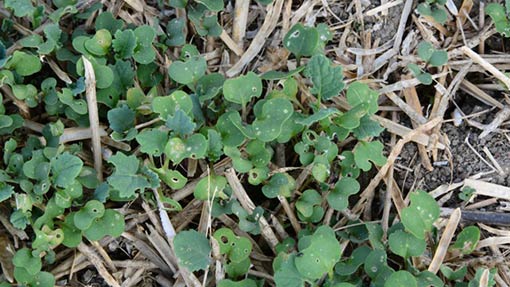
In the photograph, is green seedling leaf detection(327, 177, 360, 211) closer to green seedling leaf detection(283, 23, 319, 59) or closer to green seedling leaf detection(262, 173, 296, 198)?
green seedling leaf detection(262, 173, 296, 198)

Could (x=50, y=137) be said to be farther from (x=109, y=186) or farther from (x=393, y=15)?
(x=393, y=15)

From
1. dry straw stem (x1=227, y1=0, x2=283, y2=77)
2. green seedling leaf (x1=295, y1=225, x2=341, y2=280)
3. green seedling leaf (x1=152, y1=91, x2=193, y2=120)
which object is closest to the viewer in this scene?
green seedling leaf (x1=295, y1=225, x2=341, y2=280)

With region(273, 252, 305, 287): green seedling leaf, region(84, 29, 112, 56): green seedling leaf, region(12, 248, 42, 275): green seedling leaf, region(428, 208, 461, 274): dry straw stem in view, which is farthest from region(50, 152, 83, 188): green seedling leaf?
region(428, 208, 461, 274): dry straw stem

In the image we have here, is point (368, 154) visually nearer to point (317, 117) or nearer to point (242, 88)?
point (317, 117)

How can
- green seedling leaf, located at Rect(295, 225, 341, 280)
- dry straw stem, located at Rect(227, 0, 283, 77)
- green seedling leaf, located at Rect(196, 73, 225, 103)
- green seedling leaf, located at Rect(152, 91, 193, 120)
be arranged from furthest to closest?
1. dry straw stem, located at Rect(227, 0, 283, 77)
2. green seedling leaf, located at Rect(196, 73, 225, 103)
3. green seedling leaf, located at Rect(152, 91, 193, 120)
4. green seedling leaf, located at Rect(295, 225, 341, 280)

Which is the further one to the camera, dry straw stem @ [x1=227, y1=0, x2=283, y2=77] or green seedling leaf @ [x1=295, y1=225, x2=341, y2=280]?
dry straw stem @ [x1=227, y1=0, x2=283, y2=77]

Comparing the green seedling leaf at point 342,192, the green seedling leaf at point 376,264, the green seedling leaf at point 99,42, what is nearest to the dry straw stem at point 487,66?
the green seedling leaf at point 342,192
